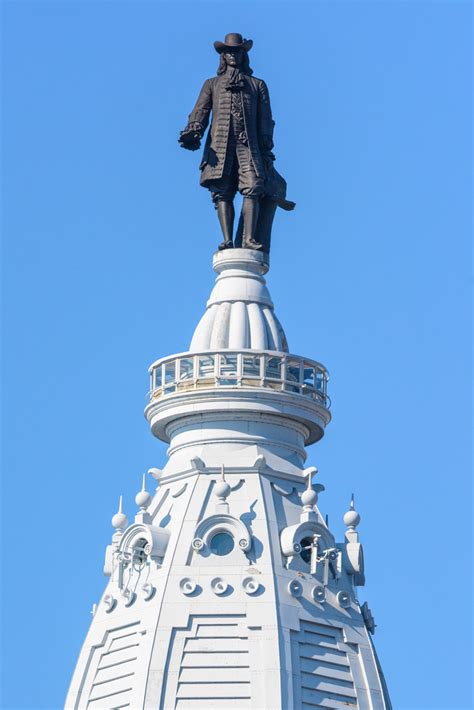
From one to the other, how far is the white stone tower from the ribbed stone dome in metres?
0.06

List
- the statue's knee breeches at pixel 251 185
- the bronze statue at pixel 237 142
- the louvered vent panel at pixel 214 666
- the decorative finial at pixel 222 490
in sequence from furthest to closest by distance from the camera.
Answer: the bronze statue at pixel 237 142 → the statue's knee breeches at pixel 251 185 → the decorative finial at pixel 222 490 → the louvered vent panel at pixel 214 666

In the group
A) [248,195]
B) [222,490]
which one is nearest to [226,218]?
[248,195]

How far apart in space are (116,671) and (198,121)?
23.7 meters

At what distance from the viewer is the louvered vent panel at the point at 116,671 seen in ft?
404

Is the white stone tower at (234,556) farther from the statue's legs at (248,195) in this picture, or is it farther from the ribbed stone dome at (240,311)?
the statue's legs at (248,195)

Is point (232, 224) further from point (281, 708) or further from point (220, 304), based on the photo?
point (281, 708)

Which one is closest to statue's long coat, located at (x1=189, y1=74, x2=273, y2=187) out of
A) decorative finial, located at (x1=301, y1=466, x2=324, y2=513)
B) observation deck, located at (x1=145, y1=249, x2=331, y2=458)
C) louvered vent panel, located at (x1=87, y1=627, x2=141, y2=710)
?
observation deck, located at (x1=145, y1=249, x2=331, y2=458)

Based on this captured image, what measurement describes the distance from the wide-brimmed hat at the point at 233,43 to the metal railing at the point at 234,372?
1359 cm

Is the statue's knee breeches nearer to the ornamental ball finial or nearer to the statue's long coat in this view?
the statue's long coat

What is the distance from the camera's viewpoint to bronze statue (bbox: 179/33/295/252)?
134 m

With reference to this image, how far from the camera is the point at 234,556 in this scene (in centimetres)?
12462

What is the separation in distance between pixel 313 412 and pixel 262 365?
301cm

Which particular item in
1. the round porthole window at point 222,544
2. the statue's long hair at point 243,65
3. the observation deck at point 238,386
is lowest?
the round porthole window at point 222,544

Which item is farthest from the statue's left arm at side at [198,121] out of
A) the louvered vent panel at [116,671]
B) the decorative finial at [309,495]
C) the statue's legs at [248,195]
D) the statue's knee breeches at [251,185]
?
the louvered vent panel at [116,671]
